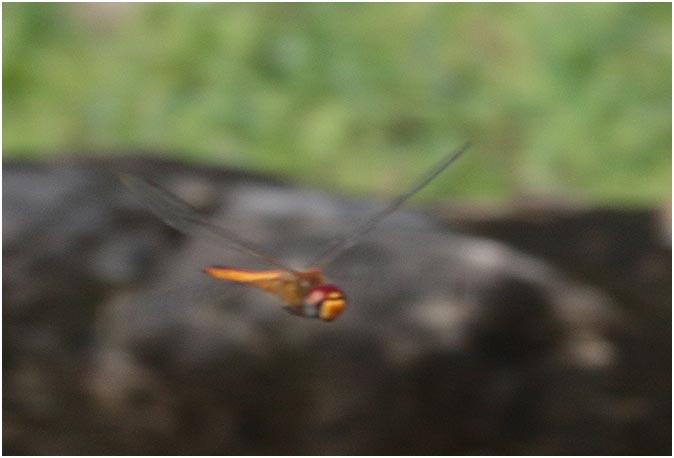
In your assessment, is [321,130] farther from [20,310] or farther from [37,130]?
[20,310]

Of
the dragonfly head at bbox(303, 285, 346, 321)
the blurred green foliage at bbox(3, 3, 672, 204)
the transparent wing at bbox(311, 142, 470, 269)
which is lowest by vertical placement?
the dragonfly head at bbox(303, 285, 346, 321)

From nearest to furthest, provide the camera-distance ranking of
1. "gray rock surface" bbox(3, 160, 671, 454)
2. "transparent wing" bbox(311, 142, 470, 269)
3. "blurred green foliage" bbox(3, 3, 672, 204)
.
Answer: "transparent wing" bbox(311, 142, 470, 269) < "gray rock surface" bbox(3, 160, 671, 454) < "blurred green foliage" bbox(3, 3, 672, 204)

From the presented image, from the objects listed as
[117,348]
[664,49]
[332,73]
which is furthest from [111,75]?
[117,348]

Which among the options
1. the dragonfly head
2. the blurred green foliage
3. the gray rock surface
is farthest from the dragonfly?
the blurred green foliage

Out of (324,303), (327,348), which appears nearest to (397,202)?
(324,303)

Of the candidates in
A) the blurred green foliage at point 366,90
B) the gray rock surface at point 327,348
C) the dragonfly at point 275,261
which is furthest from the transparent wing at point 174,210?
the blurred green foliage at point 366,90

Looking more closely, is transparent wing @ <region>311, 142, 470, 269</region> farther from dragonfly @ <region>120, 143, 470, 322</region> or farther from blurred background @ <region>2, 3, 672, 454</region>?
blurred background @ <region>2, 3, 672, 454</region>
